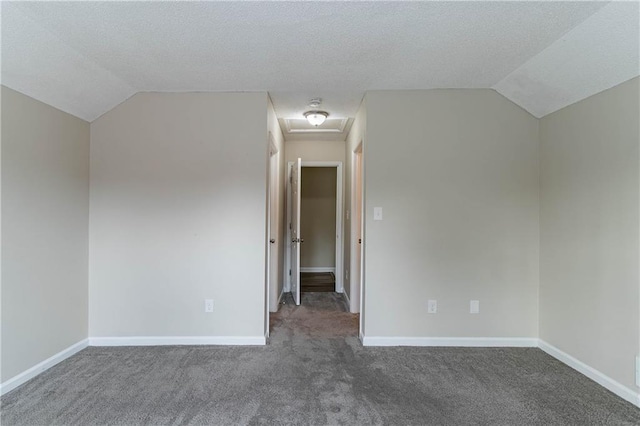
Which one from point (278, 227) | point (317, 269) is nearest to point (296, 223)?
point (278, 227)

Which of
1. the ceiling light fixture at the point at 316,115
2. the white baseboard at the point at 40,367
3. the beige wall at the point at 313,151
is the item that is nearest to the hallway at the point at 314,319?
the white baseboard at the point at 40,367

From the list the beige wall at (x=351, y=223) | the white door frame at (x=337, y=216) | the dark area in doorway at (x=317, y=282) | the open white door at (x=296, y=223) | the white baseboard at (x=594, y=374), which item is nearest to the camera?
the white baseboard at (x=594, y=374)

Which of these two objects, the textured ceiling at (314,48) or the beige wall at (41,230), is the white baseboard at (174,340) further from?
the textured ceiling at (314,48)

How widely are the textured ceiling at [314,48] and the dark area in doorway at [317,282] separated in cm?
324

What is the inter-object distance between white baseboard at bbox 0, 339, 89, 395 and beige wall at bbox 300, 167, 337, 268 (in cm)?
441

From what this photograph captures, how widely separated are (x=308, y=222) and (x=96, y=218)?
14.1 ft

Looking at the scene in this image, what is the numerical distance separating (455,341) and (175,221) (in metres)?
2.75

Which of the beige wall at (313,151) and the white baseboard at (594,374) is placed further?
the beige wall at (313,151)

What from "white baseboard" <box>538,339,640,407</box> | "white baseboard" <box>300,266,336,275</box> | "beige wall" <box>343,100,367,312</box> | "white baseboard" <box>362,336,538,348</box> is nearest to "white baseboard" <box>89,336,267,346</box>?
"white baseboard" <box>362,336,538,348</box>

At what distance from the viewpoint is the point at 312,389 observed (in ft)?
7.20

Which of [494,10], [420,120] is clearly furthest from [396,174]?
[494,10]

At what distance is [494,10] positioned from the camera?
180cm

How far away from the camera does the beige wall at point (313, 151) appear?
15.5ft

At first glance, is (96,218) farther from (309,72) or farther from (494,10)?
(494,10)
